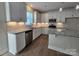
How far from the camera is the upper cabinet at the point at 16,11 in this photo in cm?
218

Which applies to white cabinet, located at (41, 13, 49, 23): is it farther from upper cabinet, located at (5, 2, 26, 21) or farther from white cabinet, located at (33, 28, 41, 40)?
upper cabinet, located at (5, 2, 26, 21)

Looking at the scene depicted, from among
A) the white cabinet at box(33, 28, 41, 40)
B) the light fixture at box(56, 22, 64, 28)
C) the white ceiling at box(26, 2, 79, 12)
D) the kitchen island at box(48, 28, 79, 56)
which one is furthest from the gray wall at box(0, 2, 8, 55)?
the light fixture at box(56, 22, 64, 28)

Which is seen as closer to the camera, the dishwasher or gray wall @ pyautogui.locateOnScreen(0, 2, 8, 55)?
gray wall @ pyautogui.locateOnScreen(0, 2, 8, 55)

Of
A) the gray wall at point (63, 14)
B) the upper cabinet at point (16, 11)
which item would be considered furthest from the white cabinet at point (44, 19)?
the upper cabinet at point (16, 11)

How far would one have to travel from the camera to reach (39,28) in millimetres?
2711

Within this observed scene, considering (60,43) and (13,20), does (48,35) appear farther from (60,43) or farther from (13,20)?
(13,20)

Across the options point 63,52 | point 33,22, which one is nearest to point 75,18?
point 63,52

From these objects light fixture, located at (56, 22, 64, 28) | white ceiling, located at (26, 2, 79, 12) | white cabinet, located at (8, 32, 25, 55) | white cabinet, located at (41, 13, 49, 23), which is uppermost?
white ceiling, located at (26, 2, 79, 12)

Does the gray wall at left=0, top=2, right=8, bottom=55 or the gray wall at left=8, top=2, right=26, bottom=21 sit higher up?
the gray wall at left=8, top=2, right=26, bottom=21

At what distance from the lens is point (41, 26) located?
2.68 metres

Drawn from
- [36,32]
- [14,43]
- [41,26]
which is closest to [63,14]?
[41,26]

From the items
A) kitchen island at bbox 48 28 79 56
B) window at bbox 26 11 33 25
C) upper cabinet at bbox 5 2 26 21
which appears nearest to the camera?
kitchen island at bbox 48 28 79 56

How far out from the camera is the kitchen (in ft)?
7.04

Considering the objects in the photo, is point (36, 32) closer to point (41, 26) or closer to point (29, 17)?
point (41, 26)
